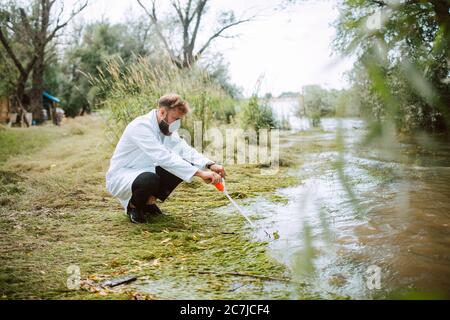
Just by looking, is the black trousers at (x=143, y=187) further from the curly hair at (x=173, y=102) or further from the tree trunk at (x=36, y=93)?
the tree trunk at (x=36, y=93)

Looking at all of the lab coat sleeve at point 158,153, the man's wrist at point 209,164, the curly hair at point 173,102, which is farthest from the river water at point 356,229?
the curly hair at point 173,102

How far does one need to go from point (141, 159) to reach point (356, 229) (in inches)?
75.6

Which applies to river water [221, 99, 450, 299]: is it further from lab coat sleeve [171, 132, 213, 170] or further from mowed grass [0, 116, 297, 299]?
lab coat sleeve [171, 132, 213, 170]

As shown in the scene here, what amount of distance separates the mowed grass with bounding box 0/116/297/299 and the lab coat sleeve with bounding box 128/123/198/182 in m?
0.50

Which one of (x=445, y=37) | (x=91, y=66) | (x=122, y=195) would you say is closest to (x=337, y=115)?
(x=445, y=37)

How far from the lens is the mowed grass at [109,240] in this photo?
2154 mm

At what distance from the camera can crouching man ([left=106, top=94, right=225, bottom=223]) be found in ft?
10.6

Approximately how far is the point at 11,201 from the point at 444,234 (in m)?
4.15

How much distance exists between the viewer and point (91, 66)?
27203mm

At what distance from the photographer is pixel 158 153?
3236 millimetres

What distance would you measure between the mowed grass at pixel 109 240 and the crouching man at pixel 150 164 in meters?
0.23

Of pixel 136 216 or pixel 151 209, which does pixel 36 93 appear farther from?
pixel 136 216

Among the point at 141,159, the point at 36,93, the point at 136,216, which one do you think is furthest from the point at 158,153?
the point at 36,93

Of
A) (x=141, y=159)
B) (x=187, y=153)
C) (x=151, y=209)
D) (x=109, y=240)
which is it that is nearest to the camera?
(x=109, y=240)
